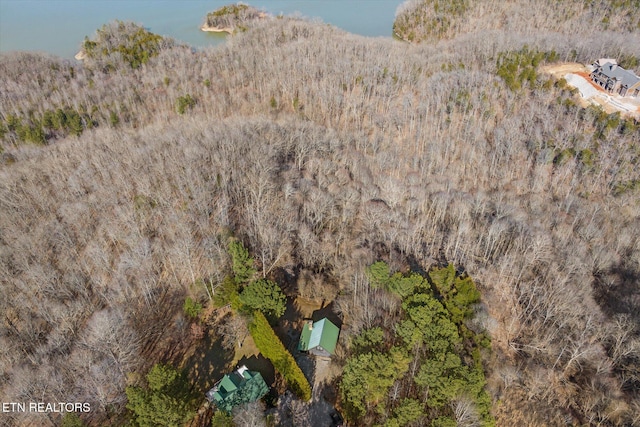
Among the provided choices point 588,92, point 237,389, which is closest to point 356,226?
point 237,389

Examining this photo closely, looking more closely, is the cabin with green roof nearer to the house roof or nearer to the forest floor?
the forest floor

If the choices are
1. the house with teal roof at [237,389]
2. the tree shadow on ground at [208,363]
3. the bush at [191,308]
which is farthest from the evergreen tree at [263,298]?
the house with teal roof at [237,389]

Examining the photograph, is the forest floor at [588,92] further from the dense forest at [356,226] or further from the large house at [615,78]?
the dense forest at [356,226]

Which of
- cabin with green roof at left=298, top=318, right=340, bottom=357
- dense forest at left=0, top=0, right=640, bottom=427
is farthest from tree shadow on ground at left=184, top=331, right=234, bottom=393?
cabin with green roof at left=298, top=318, right=340, bottom=357

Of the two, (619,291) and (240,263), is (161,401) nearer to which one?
(240,263)

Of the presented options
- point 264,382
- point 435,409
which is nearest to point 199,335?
point 264,382

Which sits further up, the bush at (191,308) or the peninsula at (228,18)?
the peninsula at (228,18)
